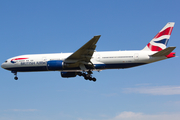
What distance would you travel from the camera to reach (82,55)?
99.7 ft

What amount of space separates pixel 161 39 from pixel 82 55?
393 inches

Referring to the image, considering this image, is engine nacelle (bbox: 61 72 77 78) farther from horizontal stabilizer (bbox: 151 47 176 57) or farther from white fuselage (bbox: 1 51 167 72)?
horizontal stabilizer (bbox: 151 47 176 57)

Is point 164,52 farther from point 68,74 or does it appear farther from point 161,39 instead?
point 68,74

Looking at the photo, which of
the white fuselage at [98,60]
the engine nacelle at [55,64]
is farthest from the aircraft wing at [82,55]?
the white fuselage at [98,60]

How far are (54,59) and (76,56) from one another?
355 centimetres

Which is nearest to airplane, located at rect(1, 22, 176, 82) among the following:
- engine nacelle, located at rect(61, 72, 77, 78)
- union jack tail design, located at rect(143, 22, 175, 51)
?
union jack tail design, located at rect(143, 22, 175, 51)

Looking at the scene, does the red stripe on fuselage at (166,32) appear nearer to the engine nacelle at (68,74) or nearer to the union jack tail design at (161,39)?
the union jack tail design at (161,39)

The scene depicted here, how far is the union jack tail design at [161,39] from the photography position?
106 ft

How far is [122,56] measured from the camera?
3112 cm

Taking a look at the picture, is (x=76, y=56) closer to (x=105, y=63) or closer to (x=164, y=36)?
(x=105, y=63)

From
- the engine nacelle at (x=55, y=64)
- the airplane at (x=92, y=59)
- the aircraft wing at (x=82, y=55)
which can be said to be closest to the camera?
the aircraft wing at (x=82, y=55)

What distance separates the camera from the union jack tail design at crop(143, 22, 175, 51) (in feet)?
106

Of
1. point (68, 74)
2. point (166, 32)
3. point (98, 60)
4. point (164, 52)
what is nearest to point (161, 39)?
point (166, 32)

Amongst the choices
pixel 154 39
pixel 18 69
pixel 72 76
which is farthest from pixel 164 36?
pixel 18 69
